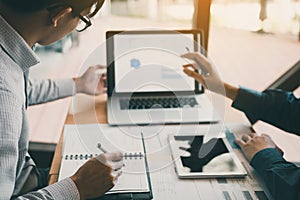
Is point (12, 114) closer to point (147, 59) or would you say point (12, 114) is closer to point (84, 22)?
point (84, 22)

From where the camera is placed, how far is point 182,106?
1300 mm

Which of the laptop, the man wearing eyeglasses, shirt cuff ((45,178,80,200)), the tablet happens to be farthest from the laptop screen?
shirt cuff ((45,178,80,200))

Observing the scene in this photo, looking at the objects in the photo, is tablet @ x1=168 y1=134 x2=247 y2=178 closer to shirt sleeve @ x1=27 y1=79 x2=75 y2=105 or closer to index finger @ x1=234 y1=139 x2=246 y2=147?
index finger @ x1=234 y1=139 x2=246 y2=147

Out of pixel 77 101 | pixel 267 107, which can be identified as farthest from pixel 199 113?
pixel 77 101

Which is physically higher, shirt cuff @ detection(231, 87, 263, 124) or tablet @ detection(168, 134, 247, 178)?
shirt cuff @ detection(231, 87, 263, 124)

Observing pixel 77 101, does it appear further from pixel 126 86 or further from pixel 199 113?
pixel 199 113

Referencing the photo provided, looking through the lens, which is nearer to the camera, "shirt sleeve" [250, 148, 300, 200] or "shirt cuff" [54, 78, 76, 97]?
"shirt sleeve" [250, 148, 300, 200]

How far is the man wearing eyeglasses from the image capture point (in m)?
0.75

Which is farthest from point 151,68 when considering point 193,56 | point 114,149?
point 114,149

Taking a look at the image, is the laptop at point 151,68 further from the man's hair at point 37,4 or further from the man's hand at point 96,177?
the man's hair at point 37,4

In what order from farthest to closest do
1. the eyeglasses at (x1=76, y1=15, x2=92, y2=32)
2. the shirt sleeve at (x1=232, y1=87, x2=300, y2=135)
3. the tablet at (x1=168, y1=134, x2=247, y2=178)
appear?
1. the shirt sleeve at (x1=232, y1=87, x2=300, y2=135)
2. the tablet at (x1=168, y1=134, x2=247, y2=178)
3. the eyeglasses at (x1=76, y1=15, x2=92, y2=32)

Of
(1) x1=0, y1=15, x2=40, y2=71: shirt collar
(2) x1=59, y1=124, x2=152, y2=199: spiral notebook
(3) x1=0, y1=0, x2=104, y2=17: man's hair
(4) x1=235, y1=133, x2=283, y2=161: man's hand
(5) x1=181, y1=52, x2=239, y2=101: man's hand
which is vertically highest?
(3) x1=0, y1=0, x2=104, y2=17: man's hair

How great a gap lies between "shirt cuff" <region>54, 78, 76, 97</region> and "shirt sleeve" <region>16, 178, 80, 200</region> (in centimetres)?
55

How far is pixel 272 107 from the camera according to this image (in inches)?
46.7
